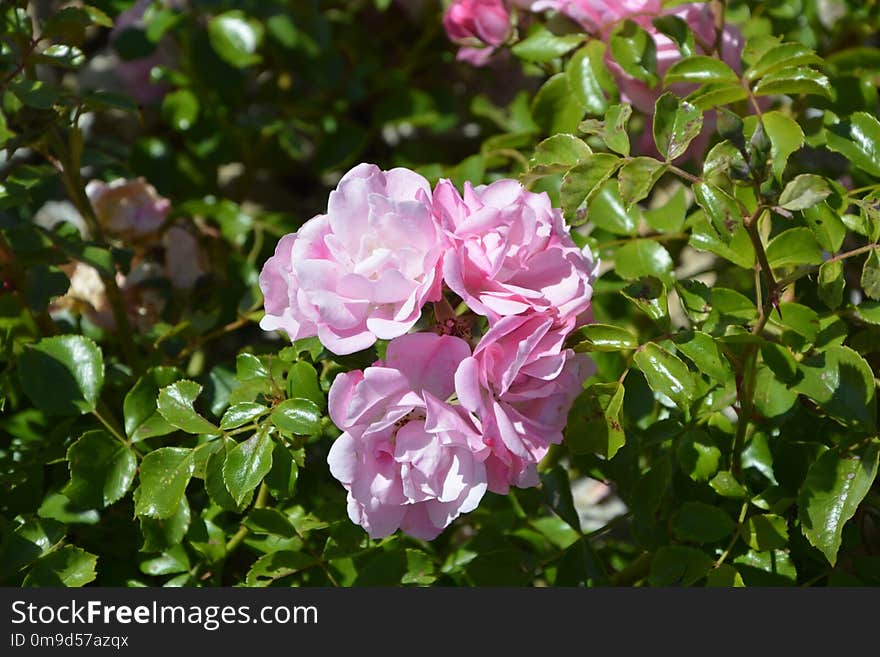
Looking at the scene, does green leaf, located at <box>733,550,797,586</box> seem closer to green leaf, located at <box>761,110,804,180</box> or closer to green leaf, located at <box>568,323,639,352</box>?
green leaf, located at <box>568,323,639,352</box>

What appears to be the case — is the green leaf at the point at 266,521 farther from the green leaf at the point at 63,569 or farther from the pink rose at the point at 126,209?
the pink rose at the point at 126,209

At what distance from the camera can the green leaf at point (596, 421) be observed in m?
0.95

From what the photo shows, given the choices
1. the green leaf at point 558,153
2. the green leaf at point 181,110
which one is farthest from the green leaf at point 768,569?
the green leaf at point 181,110

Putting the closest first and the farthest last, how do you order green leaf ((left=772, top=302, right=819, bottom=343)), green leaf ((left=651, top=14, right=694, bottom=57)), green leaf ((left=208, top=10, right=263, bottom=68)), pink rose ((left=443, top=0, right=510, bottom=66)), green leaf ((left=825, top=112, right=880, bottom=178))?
green leaf ((left=772, top=302, right=819, bottom=343))
green leaf ((left=825, top=112, right=880, bottom=178))
green leaf ((left=651, top=14, right=694, bottom=57))
pink rose ((left=443, top=0, right=510, bottom=66))
green leaf ((left=208, top=10, right=263, bottom=68))

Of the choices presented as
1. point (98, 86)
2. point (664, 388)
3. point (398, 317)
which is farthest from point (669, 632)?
point (98, 86)

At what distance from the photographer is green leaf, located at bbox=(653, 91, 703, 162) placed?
0.95 metres

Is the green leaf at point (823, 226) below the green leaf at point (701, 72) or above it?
below

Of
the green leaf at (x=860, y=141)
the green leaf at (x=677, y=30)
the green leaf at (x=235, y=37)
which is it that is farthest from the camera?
the green leaf at (x=235, y=37)

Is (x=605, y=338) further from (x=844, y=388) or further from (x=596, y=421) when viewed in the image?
(x=844, y=388)

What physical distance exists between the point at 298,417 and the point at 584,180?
33 centimetres

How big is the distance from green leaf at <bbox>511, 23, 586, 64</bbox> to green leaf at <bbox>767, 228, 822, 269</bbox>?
0.44 meters

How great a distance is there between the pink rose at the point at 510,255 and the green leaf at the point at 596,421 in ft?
0.23

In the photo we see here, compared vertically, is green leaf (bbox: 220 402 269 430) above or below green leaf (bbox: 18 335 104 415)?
above

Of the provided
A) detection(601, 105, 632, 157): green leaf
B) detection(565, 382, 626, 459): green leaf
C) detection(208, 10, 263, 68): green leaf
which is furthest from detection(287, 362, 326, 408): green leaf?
detection(208, 10, 263, 68): green leaf
